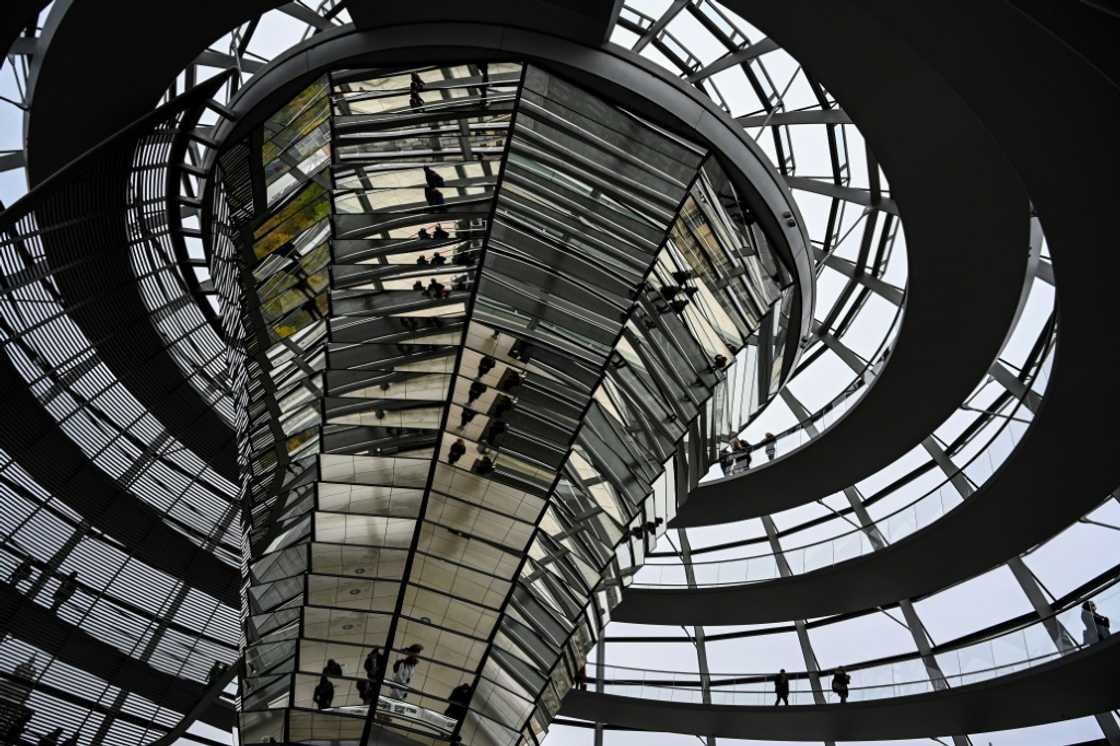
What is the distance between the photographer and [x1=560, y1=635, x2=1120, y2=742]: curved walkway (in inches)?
796

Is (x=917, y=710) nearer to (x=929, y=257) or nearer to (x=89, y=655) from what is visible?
(x=929, y=257)

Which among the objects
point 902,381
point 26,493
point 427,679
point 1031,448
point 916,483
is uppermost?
point 916,483

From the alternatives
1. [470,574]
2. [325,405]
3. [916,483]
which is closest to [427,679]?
[470,574]

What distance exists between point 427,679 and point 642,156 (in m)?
8.61

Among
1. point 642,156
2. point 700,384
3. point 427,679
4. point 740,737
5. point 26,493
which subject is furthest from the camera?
point 740,737

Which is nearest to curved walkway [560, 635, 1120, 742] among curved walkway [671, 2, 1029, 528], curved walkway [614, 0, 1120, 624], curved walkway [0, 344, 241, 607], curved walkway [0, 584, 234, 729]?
curved walkway [614, 0, 1120, 624]

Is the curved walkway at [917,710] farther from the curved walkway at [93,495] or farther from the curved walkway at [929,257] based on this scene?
the curved walkway at [93,495]

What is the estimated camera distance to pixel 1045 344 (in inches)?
806

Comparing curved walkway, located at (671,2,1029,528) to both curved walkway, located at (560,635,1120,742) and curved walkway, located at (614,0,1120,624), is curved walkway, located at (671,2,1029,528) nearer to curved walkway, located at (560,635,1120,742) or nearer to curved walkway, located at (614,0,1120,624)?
curved walkway, located at (614,0,1120,624)

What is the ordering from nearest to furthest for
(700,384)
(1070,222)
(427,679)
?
(1070,222) < (427,679) < (700,384)

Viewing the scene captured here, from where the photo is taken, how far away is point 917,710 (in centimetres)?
2330

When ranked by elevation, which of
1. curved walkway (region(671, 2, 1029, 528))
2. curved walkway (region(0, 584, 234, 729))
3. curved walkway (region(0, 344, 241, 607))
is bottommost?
curved walkway (region(0, 584, 234, 729))

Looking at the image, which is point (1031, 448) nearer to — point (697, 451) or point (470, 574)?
point (697, 451)

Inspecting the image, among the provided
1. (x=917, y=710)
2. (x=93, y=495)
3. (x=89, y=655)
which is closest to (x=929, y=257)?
(x=917, y=710)
